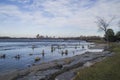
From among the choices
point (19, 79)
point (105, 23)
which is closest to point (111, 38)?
point (105, 23)

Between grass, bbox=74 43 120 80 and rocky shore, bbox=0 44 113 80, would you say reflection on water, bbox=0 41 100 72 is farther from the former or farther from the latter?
grass, bbox=74 43 120 80

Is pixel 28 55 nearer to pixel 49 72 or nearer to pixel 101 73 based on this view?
pixel 49 72

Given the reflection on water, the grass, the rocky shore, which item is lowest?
the reflection on water

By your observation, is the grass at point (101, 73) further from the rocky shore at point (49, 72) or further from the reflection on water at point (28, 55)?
the reflection on water at point (28, 55)

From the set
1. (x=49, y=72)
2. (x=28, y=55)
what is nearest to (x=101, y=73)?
(x=49, y=72)

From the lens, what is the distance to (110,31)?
330 ft

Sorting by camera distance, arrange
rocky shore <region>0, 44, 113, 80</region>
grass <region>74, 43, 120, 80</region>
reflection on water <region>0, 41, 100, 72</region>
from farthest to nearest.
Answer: reflection on water <region>0, 41, 100, 72</region>, rocky shore <region>0, 44, 113, 80</region>, grass <region>74, 43, 120, 80</region>

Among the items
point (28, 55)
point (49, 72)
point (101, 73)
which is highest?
point (101, 73)

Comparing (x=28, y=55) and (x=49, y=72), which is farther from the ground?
(x=49, y=72)

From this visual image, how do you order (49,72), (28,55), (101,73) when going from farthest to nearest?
(28,55), (49,72), (101,73)

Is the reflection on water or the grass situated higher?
the grass

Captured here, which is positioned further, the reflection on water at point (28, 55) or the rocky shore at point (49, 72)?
the reflection on water at point (28, 55)

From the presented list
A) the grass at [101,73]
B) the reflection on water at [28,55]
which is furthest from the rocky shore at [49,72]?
the reflection on water at [28,55]

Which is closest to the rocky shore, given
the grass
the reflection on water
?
the grass
